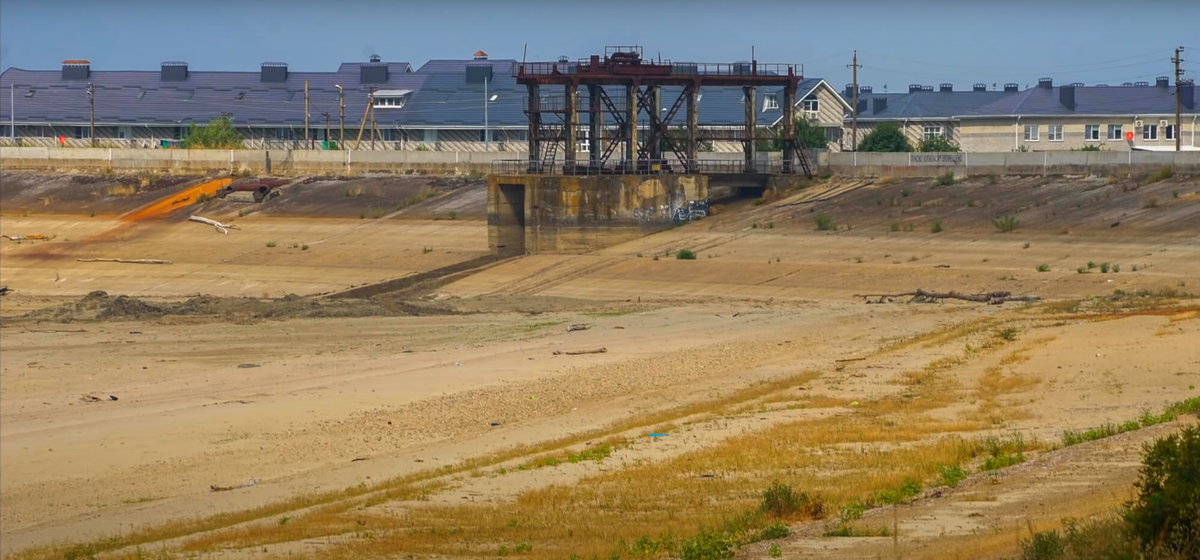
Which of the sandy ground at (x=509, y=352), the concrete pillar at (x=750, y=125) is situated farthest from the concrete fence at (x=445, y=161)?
the concrete pillar at (x=750, y=125)

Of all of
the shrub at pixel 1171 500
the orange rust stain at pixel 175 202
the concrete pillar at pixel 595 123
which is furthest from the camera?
the orange rust stain at pixel 175 202

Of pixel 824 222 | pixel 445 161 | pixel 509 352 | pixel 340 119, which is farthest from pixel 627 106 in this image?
pixel 340 119

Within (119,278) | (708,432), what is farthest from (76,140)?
(708,432)

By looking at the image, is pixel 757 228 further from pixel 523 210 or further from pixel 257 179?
pixel 257 179

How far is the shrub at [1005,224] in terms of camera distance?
171 ft

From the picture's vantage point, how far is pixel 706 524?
49.8ft

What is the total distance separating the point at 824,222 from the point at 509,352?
81.5 ft

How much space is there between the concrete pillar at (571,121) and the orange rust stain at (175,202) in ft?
76.3

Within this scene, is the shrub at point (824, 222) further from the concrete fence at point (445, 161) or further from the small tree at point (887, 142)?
the small tree at point (887, 142)

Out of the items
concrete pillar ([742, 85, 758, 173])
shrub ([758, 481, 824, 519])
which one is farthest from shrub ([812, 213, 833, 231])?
shrub ([758, 481, 824, 519])

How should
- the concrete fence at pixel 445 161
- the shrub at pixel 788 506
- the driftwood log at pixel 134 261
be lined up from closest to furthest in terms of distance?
1. the shrub at pixel 788 506
2. the concrete fence at pixel 445 161
3. the driftwood log at pixel 134 261

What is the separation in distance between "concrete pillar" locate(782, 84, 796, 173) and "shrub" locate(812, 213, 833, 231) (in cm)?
761

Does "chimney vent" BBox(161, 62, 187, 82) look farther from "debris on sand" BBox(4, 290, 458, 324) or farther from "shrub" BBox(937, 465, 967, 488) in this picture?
"shrub" BBox(937, 465, 967, 488)

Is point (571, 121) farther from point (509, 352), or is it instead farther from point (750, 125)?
point (509, 352)
